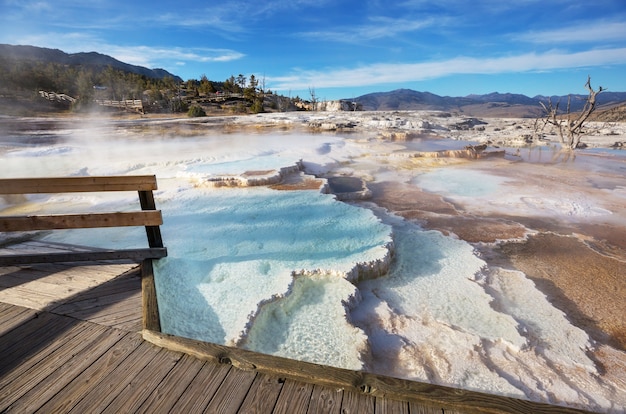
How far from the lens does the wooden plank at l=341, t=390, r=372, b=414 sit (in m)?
1.24

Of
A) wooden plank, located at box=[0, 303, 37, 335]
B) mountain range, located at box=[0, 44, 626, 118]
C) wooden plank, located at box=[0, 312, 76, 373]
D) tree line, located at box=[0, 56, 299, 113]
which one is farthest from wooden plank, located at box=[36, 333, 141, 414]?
mountain range, located at box=[0, 44, 626, 118]

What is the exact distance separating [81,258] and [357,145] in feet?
33.0

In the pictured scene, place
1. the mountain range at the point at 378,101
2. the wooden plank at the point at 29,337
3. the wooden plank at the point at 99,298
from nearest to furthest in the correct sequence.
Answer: the wooden plank at the point at 29,337
the wooden plank at the point at 99,298
the mountain range at the point at 378,101

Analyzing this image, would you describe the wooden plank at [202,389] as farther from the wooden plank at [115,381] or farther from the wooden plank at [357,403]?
the wooden plank at [357,403]

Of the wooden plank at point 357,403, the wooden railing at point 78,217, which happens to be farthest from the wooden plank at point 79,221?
the wooden plank at point 357,403

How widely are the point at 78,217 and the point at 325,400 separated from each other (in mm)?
2228

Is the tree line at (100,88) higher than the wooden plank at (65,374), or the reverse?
the tree line at (100,88)

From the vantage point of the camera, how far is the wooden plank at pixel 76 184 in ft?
7.19

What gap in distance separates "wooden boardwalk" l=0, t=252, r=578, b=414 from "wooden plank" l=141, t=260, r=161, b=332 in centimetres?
6

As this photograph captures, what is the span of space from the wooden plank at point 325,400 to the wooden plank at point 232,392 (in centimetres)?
29

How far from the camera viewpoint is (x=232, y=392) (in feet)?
4.41

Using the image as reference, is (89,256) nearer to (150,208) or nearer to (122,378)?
(150,208)

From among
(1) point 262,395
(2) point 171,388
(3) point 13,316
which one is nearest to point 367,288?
(1) point 262,395

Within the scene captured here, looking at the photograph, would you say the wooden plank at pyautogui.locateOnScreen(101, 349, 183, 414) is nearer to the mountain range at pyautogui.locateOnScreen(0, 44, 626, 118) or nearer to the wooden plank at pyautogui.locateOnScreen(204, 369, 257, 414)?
the wooden plank at pyautogui.locateOnScreen(204, 369, 257, 414)
